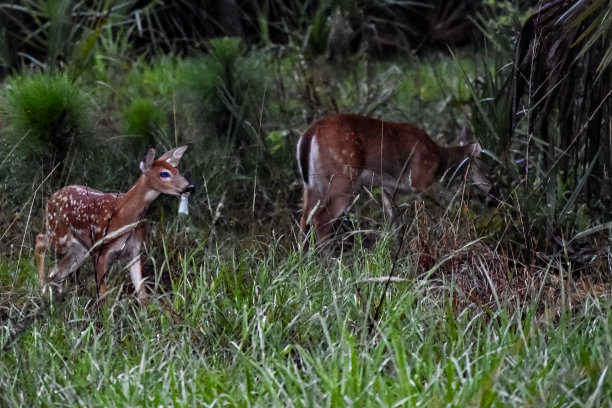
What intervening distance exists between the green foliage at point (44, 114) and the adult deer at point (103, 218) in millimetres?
439

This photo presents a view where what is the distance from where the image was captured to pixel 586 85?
5.00 m

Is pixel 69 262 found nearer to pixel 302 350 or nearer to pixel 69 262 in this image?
pixel 69 262

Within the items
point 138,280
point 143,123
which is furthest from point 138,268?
point 143,123

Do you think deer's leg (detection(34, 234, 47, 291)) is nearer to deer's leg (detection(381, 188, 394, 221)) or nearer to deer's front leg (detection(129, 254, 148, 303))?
deer's front leg (detection(129, 254, 148, 303))

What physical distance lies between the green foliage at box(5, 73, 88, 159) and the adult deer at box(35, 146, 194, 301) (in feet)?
1.44

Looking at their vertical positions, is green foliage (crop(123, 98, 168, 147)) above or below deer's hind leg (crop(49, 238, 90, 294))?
above

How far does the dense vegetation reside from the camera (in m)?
3.34

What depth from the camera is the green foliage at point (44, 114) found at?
5453mm

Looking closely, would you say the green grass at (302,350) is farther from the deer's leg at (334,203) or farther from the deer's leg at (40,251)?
the deer's leg at (334,203)

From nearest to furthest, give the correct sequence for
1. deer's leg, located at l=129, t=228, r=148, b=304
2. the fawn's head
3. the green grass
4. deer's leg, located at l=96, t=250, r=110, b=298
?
the green grass
deer's leg, located at l=129, t=228, r=148, b=304
deer's leg, located at l=96, t=250, r=110, b=298
the fawn's head

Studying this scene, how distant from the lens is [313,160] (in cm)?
634

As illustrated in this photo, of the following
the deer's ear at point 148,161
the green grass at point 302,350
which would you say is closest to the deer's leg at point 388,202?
the green grass at point 302,350

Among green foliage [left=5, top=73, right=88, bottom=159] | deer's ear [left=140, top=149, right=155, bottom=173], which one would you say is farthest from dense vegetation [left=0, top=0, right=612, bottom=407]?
deer's ear [left=140, top=149, right=155, bottom=173]

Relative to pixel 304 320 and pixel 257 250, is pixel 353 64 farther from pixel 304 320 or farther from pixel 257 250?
pixel 304 320
